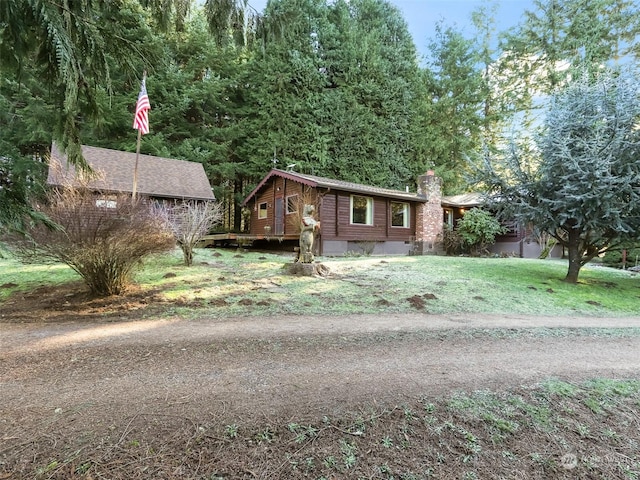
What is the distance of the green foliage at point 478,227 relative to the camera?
1688 centimetres

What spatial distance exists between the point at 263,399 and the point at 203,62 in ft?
85.7

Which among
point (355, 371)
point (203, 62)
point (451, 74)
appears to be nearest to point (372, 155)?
point (451, 74)

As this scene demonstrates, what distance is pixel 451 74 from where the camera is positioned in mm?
28500

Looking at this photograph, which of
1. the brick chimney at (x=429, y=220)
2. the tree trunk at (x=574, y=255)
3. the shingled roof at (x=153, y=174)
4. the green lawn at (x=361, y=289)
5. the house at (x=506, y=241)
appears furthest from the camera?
the house at (x=506, y=241)

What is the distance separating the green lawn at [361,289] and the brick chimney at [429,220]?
7.65 metres

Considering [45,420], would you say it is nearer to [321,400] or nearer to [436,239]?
[321,400]

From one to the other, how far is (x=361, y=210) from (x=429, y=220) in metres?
4.26

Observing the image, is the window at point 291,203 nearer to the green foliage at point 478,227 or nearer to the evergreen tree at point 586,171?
the green foliage at point 478,227

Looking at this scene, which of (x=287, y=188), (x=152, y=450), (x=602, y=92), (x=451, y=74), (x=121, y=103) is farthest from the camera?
(x=451, y=74)

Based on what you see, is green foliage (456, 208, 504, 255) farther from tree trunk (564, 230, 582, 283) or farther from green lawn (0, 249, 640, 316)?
tree trunk (564, 230, 582, 283)

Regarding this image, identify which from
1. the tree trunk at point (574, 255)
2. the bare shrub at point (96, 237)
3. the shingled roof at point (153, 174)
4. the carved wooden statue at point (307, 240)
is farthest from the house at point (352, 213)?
the bare shrub at point (96, 237)

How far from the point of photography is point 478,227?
55.3 feet

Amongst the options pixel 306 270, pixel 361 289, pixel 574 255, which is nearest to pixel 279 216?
pixel 306 270

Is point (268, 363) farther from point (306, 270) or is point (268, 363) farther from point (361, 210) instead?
point (361, 210)
